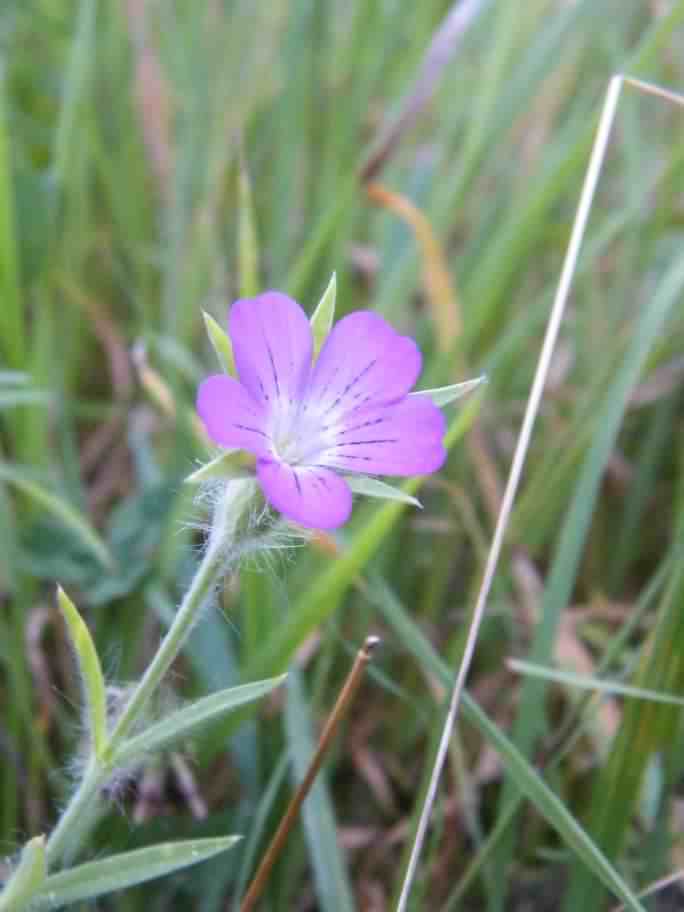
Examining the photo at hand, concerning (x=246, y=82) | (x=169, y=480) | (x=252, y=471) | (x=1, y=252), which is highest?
(x=246, y=82)

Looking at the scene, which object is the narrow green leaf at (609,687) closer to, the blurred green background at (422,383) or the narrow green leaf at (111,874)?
the blurred green background at (422,383)

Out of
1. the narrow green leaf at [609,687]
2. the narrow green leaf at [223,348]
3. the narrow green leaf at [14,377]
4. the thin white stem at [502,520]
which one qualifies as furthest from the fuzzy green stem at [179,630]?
the narrow green leaf at [14,377]

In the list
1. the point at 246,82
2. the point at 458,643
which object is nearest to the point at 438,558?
the point at 458,643

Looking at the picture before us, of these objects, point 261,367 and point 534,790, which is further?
point 534,790

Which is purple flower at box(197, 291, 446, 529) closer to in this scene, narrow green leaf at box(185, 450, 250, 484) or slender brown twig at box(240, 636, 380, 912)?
narrow green leaf at box(185, 450, 250, 484)

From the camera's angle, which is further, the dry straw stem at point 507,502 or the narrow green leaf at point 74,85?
the narrow green leaf at point 74,85

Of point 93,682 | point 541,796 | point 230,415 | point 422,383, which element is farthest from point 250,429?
point 422,383

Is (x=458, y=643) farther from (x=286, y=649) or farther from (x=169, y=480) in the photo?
(x=169, y=480)
